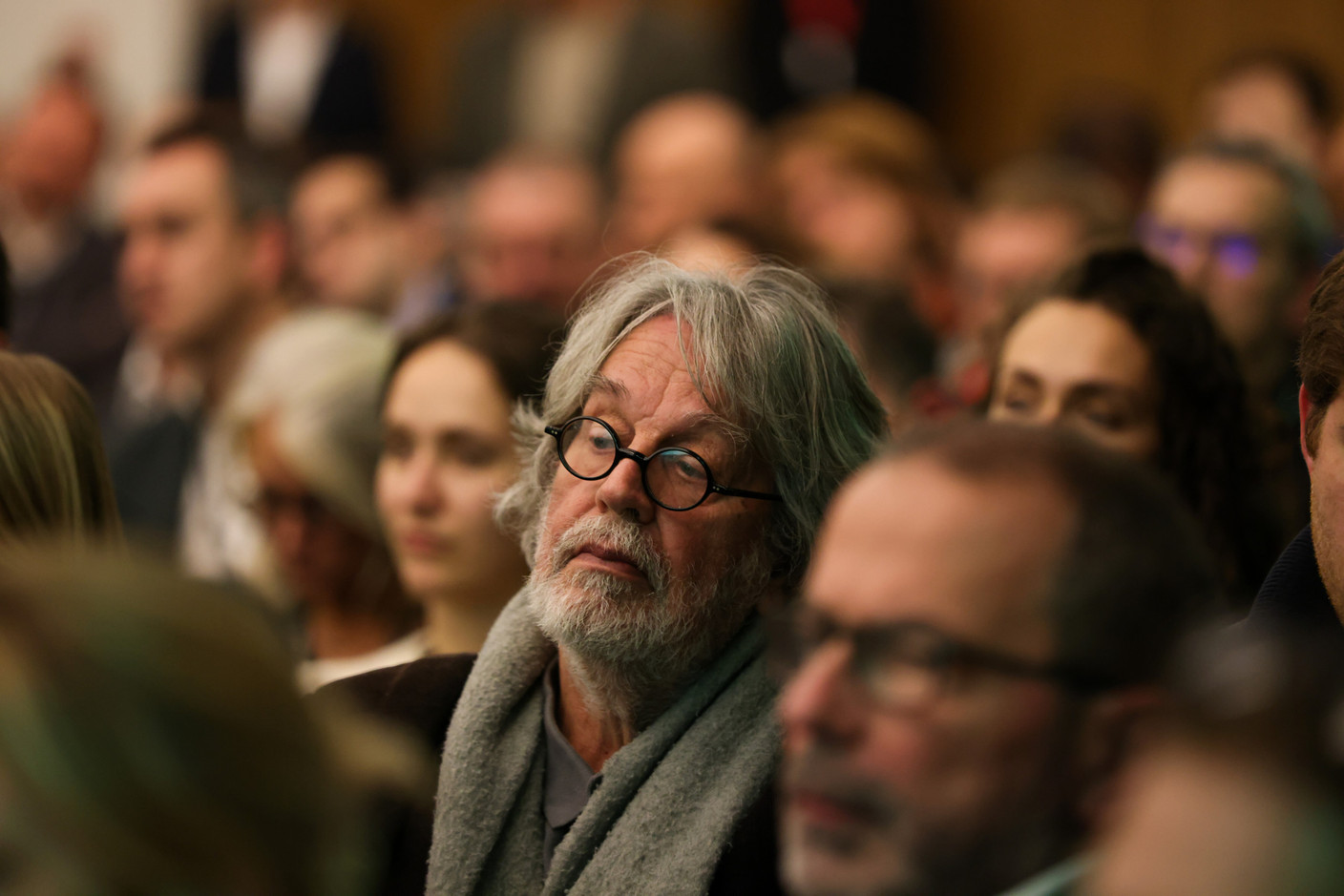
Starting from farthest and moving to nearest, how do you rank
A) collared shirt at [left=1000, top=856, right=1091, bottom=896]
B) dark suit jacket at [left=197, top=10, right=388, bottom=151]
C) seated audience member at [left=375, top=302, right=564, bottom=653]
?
dark suit jacket at [left=197, top=10, right=388, bottom=151]
seated audience member at [left=375, top=302, right=564, bottom=653]
collared shirt at [left=1000, top=856, right=1091, bottom=896]

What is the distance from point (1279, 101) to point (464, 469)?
3603 mm

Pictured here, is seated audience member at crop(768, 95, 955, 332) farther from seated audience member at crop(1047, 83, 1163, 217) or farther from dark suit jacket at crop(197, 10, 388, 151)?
dark suit jacket at crop(197, 10, 388, 151)

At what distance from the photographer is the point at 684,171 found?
557 cm

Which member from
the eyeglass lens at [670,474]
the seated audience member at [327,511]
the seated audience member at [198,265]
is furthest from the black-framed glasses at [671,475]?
the seated audience member at [198,265]

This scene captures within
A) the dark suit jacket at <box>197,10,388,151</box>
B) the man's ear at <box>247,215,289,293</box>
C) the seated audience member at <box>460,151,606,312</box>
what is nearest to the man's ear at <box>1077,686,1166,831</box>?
the seated audience member at <box>460,151,606,312</box>

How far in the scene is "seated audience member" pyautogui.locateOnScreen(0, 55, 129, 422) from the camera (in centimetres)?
627

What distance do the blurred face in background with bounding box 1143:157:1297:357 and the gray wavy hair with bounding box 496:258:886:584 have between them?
1.53 meters

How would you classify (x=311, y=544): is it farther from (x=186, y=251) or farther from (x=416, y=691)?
(x=186, y=251)

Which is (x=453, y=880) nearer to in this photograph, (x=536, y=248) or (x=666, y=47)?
(x=536, y=248)

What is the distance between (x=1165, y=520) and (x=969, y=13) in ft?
23.0

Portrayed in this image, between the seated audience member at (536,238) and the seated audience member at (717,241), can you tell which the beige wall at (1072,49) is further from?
the seated audience member at (717,241)

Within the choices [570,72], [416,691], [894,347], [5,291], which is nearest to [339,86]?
[570,72]

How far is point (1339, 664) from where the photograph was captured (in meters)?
1.15

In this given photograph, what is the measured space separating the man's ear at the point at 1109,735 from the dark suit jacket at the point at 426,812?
0.67m
